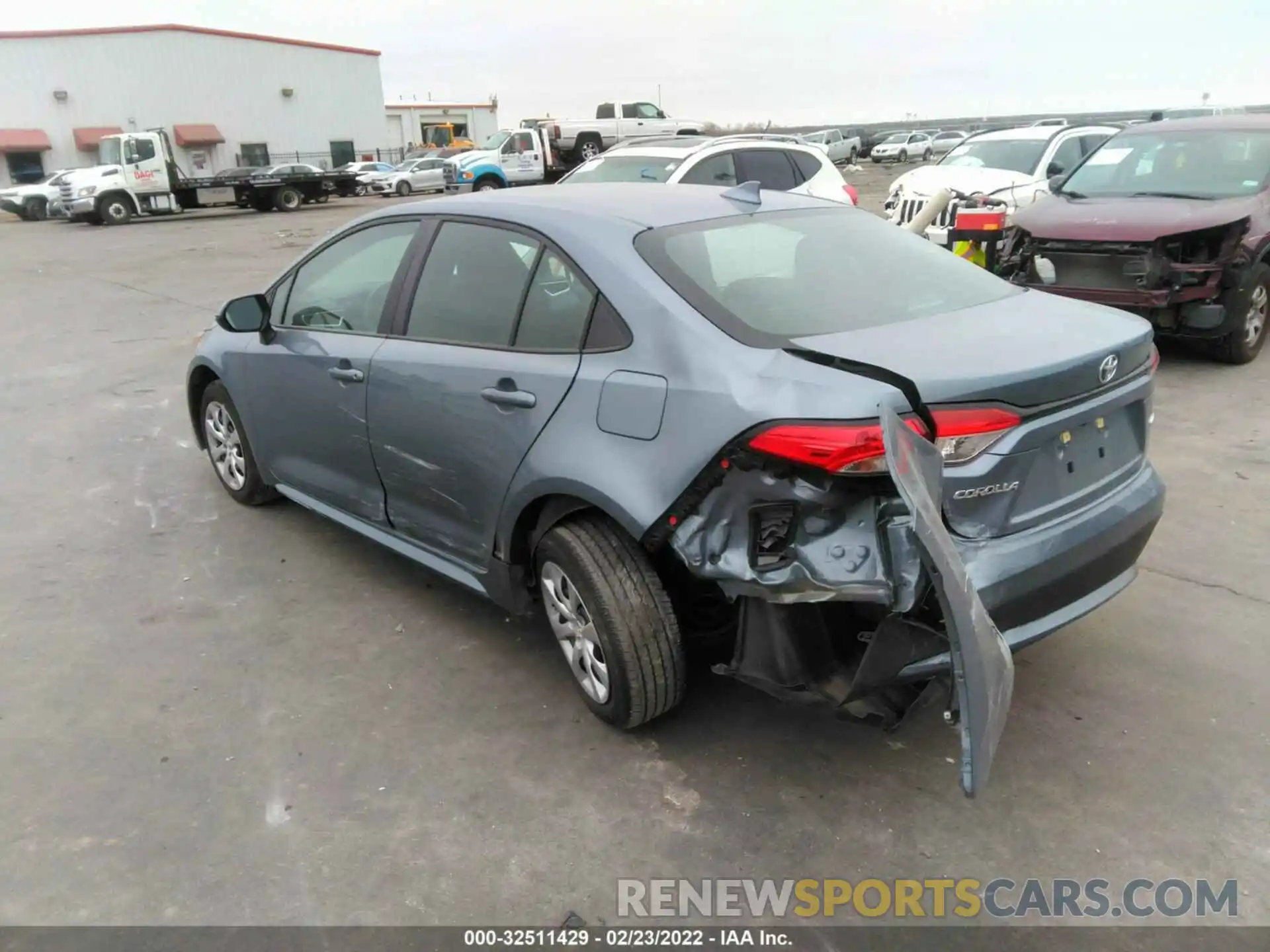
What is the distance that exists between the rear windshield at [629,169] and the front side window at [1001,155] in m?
3.89

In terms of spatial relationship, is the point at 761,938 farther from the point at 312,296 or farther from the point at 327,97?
the point at 327,97

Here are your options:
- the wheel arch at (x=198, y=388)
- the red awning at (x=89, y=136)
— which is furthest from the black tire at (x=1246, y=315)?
the red awning at (x=89, y=136)

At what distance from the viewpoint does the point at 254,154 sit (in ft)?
155

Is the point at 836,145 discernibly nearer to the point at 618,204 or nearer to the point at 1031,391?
the point at 618,204

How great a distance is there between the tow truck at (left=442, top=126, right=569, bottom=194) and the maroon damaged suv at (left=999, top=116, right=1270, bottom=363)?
67.1ft

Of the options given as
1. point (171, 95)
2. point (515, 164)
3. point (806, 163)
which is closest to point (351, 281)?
point (806, 163)

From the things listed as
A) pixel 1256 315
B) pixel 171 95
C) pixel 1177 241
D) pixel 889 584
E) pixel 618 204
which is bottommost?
pixel 1256 315

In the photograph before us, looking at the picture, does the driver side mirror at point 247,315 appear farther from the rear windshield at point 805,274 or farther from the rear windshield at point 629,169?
the rear windshield at point 629,169

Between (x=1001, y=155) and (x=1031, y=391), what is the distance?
409 inches

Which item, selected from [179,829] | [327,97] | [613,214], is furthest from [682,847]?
[327,97]

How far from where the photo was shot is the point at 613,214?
3238 millimetres

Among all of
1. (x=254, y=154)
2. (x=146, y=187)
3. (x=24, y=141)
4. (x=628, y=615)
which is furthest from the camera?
(x=254, y=154)

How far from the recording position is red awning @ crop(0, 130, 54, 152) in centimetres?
4091

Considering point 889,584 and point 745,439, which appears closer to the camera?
point 889,584
